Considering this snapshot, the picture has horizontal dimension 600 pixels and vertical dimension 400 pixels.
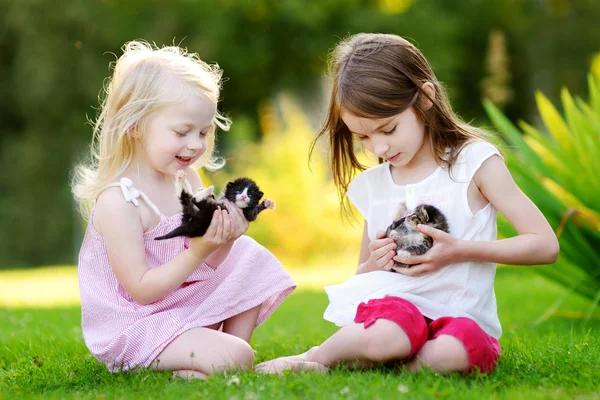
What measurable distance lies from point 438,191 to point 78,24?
14.7 m

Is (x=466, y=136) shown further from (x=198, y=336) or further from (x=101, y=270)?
(x=101, y=270)

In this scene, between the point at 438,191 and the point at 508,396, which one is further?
the point at 438,191

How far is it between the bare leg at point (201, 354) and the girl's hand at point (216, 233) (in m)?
0.36

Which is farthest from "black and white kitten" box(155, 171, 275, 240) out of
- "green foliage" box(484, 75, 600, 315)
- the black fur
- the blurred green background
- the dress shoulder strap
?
the blurred green background

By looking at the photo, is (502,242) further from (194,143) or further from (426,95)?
(194,143)

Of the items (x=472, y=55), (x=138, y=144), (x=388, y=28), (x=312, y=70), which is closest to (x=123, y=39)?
(x=312, y=70)

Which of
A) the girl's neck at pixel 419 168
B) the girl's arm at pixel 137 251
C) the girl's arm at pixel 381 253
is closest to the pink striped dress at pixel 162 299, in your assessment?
the girl's arm at pixel 137 251

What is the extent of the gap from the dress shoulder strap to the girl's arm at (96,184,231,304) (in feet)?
0.07

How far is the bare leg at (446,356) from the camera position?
8.43 feet

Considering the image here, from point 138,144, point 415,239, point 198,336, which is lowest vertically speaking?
point 198,336

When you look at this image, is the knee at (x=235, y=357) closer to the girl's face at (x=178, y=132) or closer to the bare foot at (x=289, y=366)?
the bare foot at (x=289, y=366)

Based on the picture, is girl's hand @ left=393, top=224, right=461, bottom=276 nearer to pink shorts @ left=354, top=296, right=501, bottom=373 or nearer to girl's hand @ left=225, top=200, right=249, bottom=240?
pink shorts @ left=354, top=296, right=501, bottom=373

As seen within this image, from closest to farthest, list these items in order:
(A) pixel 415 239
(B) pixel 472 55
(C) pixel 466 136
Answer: (A) pixel 415 239
(C) pixel 466 136
(B) pixel 472 55

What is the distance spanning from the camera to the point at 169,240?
3076mm
